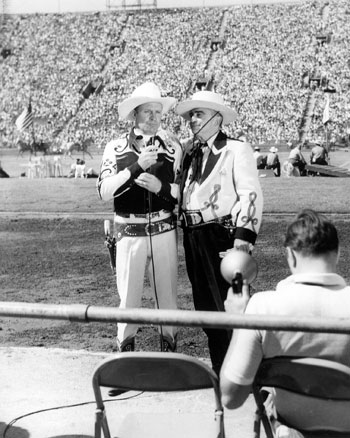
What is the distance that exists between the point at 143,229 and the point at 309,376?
83.1 inches

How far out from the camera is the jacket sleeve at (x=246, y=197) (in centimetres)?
370

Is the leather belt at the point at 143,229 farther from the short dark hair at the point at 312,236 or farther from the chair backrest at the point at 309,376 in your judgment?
the chair backrest at the point at 309,376

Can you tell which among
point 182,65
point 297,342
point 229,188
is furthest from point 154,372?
point 182,65

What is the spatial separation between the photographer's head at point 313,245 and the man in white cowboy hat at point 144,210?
5.74 ft

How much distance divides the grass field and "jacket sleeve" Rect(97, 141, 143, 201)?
1.45 metres

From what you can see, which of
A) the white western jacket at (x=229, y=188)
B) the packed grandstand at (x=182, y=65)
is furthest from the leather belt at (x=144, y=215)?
the packed grandstand at (x=182, y=65)

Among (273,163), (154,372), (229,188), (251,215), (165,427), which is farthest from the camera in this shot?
(273,163)

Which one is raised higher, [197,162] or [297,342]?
[197,162]

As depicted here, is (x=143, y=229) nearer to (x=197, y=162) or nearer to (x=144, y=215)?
(x=144, y=215)

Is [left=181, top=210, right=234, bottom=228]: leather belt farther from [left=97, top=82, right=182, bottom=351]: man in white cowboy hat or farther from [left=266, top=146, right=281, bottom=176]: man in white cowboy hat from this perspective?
[left=266, top=146, right=281, bottom=176]: man in white cowboy hat

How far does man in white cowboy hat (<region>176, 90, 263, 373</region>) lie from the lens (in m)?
3.75

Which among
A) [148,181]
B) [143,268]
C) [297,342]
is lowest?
[143,268]

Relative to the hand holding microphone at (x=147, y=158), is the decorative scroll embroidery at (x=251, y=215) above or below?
below

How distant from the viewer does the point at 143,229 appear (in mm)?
4004
